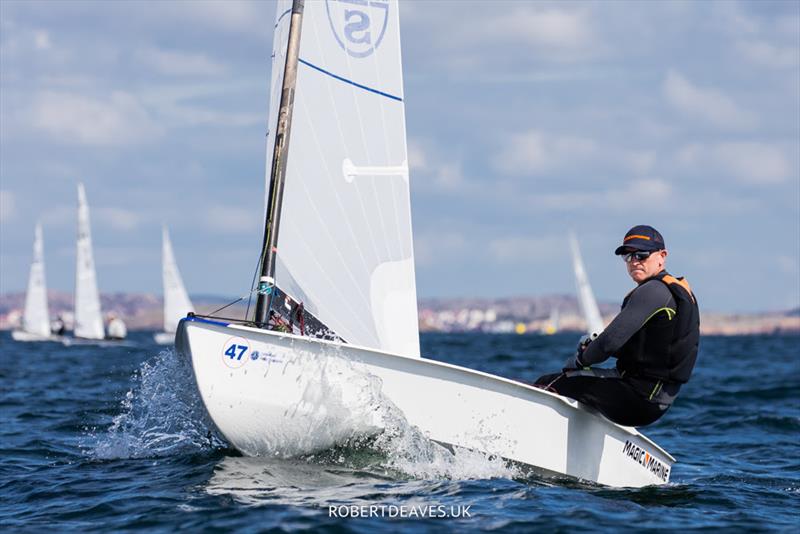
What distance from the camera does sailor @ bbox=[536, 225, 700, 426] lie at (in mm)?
6926

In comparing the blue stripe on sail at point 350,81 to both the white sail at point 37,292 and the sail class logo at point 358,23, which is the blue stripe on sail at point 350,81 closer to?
the sail class logo at point 358,23

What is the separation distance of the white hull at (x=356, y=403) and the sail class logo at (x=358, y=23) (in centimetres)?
243

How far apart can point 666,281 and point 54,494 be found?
4130mm

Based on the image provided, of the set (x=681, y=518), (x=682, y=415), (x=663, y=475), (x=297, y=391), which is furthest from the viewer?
(x=682, y=415)

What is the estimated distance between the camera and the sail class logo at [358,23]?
803 centimetres

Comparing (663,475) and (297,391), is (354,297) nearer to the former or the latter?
(297,391)

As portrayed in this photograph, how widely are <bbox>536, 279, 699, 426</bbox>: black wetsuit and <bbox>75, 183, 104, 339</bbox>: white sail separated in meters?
37.2

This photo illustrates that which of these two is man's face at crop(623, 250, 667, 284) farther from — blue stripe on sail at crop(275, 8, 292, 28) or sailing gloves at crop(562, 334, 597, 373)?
blue stripe on sail at crop(275, 8, 292, 28)

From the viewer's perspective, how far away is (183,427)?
851cm

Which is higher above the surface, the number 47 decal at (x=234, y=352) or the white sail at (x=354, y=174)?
the white sail at (x=354, y=174)

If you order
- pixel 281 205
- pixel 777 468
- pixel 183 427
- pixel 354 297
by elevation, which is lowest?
pixel 777 468

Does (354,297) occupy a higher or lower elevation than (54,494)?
higher

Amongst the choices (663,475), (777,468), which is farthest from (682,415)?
(663,475)

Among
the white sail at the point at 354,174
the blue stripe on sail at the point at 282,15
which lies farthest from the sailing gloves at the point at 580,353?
the blue stripe on sail at the point at 282,15
